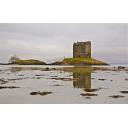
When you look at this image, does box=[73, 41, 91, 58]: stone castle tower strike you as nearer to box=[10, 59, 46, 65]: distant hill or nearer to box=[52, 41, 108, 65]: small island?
box=[52, 41, 108, 65]: small island

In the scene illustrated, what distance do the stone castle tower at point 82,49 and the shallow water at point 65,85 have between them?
169mm

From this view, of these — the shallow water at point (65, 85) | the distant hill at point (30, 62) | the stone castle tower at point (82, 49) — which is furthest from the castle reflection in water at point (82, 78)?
the distant hill at point (30, 62)

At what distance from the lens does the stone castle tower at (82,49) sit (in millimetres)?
2848

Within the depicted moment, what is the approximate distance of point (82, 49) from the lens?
2857mm

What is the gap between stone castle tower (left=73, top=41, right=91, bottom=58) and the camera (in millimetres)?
2848

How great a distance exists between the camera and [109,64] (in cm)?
284

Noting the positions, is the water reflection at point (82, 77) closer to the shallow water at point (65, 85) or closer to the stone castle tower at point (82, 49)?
the shallow water at point (65, 85)

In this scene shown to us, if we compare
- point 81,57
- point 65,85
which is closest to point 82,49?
point 81,57

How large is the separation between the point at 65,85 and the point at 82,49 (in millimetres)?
414

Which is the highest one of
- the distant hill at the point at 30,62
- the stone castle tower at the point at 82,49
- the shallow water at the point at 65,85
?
the stone castle tower at the point at 82,49

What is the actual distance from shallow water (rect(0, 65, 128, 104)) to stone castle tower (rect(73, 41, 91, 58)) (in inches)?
6.7

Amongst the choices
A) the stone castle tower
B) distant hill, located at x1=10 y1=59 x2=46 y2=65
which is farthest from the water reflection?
distant hill, located at x1=10 y1=59 x2=46 y2=65
